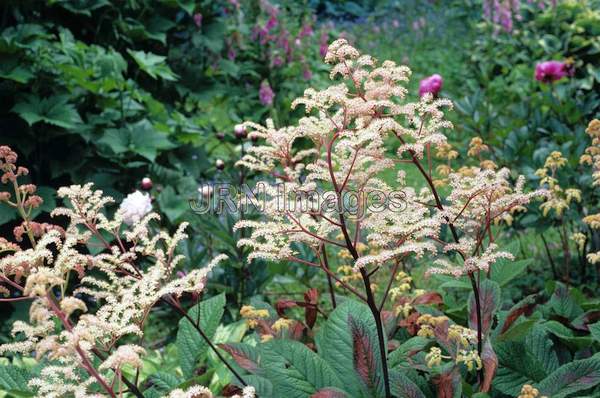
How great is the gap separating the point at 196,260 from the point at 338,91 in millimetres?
1712

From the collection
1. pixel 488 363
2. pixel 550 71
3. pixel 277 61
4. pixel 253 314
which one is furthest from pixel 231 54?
pixel 488 363

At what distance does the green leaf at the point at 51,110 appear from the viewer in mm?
3105

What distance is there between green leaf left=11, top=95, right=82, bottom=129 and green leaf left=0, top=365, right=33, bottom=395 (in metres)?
1.67

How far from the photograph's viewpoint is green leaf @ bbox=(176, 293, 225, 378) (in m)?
1.65

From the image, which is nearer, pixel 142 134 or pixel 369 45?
pixel 142 134

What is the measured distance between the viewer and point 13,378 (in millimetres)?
1609

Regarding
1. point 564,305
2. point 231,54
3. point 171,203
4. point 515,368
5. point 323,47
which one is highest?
point 323,47

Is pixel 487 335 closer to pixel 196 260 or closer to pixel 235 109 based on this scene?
pixel 196 260

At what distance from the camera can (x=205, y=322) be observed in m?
1.73

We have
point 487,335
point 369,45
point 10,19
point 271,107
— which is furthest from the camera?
point 369,45

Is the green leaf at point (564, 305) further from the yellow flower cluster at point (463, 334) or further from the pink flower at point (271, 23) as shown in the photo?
the pink flower at point (271, 23)

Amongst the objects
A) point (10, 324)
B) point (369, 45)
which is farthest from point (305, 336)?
point (369, 45)

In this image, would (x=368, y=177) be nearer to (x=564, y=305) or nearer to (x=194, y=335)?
(x=194, y=335)

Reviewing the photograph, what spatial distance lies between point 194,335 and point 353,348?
0.43 meters
